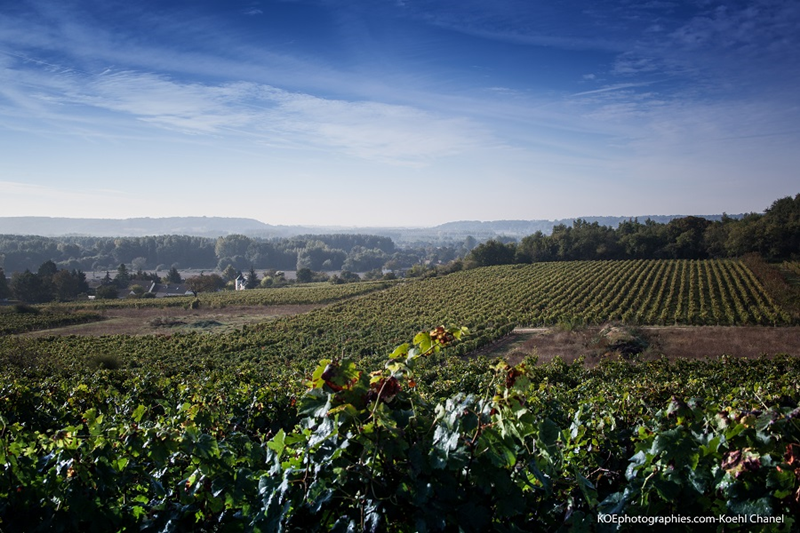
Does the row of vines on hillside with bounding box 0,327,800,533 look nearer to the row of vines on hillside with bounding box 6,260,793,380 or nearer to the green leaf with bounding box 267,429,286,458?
the green leaf with bounding box 267,429,286,458

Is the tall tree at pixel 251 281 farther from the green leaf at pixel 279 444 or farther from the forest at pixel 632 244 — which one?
the green leaf at pixel 279 444

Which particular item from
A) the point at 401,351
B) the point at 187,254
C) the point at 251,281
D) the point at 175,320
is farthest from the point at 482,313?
the point at 187,254

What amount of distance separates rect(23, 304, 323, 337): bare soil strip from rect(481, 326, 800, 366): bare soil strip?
3051 cm

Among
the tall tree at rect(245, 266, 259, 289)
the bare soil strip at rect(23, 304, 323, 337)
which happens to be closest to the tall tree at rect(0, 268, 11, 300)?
the bare soil strip at rect(23, 304, 323, 337)

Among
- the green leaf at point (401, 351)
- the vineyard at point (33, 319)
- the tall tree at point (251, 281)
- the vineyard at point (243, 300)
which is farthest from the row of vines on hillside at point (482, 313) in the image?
the tall tree at point (251, 281)

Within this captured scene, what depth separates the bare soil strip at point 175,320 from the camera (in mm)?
46875

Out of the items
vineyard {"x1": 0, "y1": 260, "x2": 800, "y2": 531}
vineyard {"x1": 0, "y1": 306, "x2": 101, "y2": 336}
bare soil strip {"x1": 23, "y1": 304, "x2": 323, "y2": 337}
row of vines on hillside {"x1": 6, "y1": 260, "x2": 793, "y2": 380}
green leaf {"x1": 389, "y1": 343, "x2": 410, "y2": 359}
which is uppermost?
green leaf {"x1": 389, "y1": 343, "x2": 410, "y2": 359}

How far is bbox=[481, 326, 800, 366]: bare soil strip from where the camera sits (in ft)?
88.5

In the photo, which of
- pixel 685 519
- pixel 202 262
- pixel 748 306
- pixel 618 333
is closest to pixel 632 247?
pixel 748 306

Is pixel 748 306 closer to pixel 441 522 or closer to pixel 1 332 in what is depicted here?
pixel 441 522

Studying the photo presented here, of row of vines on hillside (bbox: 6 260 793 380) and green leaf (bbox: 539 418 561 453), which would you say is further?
row of vines on hillside (bbox: 6 260 793 380)

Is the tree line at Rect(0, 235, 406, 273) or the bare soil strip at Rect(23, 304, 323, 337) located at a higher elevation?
the tree line at Rect(0, 235, 406, 273)

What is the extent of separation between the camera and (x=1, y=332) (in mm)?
43531

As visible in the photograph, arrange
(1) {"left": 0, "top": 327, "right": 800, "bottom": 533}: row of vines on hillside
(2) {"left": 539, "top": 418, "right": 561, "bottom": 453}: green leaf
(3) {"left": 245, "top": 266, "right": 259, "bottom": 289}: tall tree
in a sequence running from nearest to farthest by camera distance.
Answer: (1) {"left": 0, "top": 327, "right": 800, "bottom": 533}: row of vines on hillside → (2) {"left": 539, "top": 418, "right": 561, "bottom": 453}: green leaf → (3) {"left": 245, "top": 266, "right": 259, "bottom": 289}: tall tree
